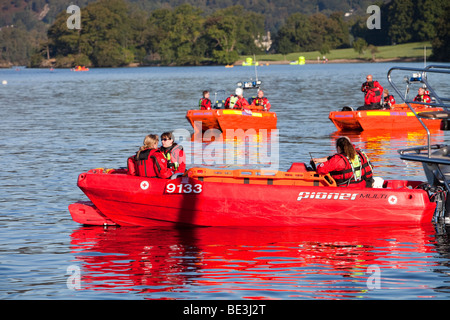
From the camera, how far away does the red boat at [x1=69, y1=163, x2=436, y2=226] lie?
13180 millimetres

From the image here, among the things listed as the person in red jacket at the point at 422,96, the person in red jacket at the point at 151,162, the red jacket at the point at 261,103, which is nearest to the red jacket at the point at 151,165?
the person in red jacket at the point at 151,162

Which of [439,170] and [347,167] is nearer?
[439,170]

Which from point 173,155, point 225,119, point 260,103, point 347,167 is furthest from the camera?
point 260,103

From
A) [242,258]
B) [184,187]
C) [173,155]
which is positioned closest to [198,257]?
[242,258]

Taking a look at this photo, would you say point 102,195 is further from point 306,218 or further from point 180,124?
point 180,124

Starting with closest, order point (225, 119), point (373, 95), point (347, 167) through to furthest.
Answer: point (347, 167) → point (225, 119) → point (373, 95)

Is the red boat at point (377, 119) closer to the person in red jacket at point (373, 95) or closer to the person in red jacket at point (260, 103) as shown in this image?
the person in red jacket at point (373, 95)

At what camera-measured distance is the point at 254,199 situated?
1333 cm

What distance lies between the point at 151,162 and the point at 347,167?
322 centimetres

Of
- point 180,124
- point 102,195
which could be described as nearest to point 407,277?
point 102,195

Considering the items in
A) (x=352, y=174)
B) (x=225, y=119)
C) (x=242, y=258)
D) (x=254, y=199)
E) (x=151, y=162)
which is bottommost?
(x=242, y=258)

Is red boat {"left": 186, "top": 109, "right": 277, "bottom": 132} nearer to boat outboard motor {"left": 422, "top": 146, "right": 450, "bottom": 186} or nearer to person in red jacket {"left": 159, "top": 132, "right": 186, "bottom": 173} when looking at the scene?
person in red jacket {"left": 159, "top": 132, "right": 186, "bottom": 173}

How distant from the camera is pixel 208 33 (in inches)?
7859

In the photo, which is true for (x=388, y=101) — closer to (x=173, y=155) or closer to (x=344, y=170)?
(x=344, y=170)
